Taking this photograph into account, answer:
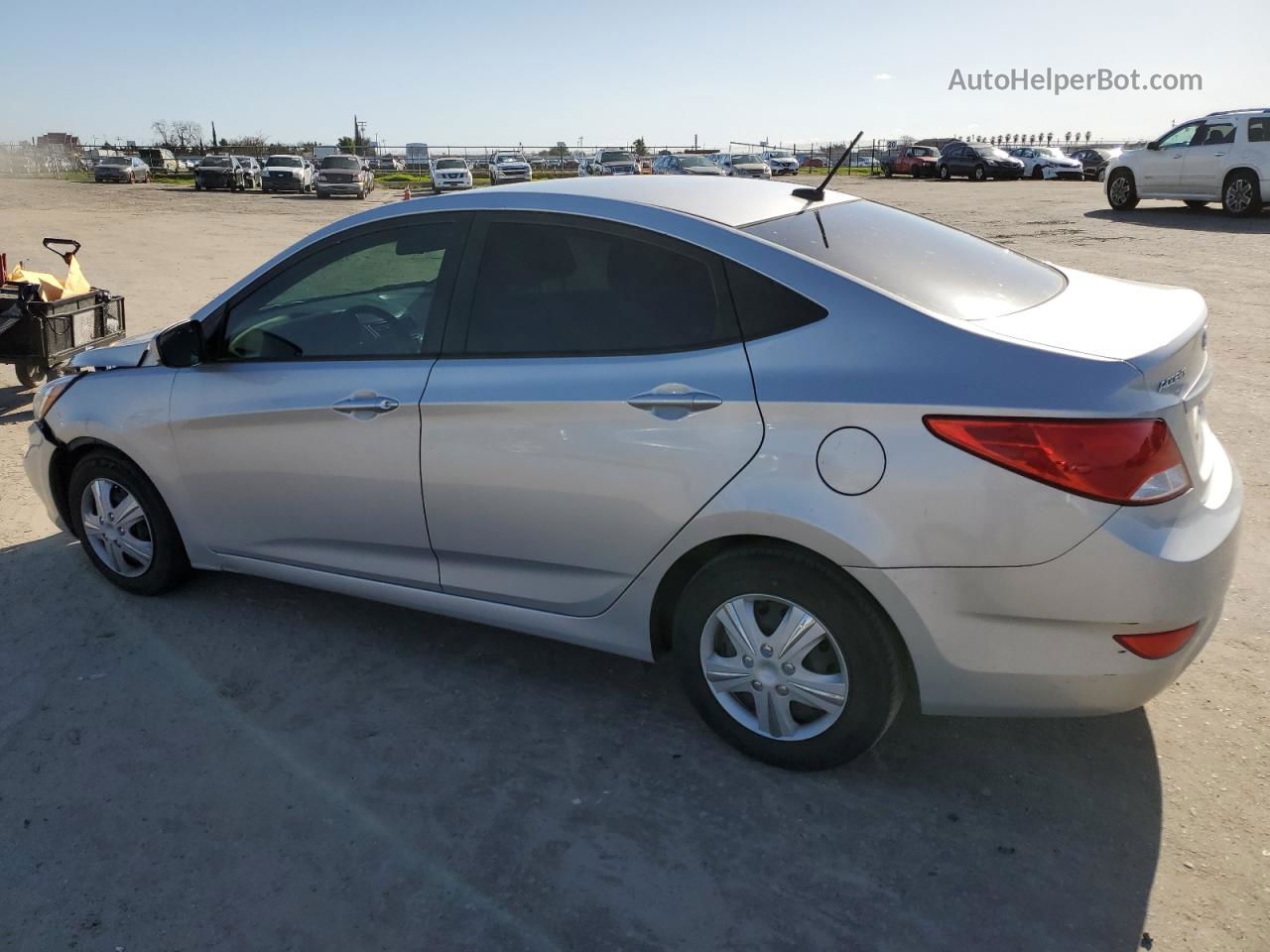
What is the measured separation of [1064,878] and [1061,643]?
62 centimetres

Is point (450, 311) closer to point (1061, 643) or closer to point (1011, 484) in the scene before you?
point (1011, 484)

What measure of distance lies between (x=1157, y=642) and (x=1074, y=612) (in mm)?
241

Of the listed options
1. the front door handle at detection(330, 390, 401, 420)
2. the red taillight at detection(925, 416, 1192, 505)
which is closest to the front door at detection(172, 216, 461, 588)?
the front door handle at detection(330, 390, 401, 420)

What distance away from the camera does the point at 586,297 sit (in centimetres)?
325

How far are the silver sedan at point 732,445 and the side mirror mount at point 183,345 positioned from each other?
0.5 inches

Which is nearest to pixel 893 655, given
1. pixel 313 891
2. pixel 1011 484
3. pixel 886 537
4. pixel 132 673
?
pixel 886 537

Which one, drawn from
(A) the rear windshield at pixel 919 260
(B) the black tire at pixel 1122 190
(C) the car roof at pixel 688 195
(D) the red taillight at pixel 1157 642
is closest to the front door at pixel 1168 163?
(B) the black tire at pixel 1122 190

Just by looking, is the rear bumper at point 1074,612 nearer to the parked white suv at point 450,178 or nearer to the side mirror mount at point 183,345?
the side mirror mount at point 183,345

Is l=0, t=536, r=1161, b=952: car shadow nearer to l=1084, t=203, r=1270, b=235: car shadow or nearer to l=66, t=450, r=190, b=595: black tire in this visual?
l=66, t=450, r=190, b=595: black tire

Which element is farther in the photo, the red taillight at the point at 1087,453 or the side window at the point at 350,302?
the side window at the point at 350,302

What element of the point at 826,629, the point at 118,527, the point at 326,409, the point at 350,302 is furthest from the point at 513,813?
the point at 118,527

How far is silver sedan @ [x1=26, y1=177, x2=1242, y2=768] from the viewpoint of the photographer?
2578mm

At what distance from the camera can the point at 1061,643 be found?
262 cm

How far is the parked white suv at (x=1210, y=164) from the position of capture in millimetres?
18438
